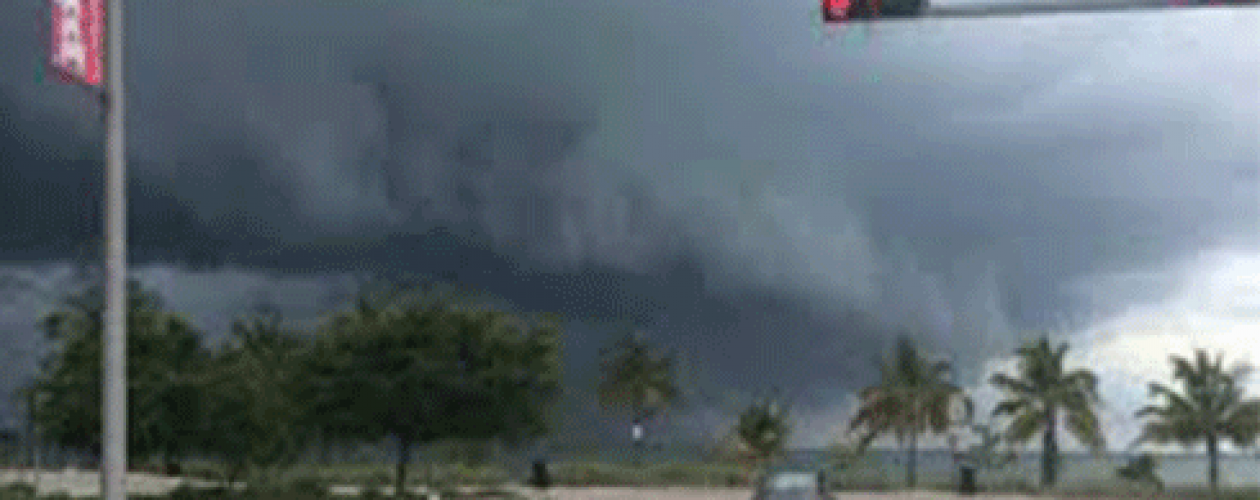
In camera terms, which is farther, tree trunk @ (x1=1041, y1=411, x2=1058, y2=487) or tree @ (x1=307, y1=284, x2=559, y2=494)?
tree trunk @ (x1=1041, y1=411, x2=1058, y2=487)

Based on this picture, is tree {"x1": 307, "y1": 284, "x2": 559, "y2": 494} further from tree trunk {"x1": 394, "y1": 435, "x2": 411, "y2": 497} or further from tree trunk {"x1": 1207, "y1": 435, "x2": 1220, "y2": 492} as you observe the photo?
tree trunk {"x1": 1207, "y1": 435, "x2": 1220, "y2": 492}

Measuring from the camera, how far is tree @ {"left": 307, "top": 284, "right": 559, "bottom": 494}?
5544 cm

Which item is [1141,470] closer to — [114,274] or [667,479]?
[667,479]

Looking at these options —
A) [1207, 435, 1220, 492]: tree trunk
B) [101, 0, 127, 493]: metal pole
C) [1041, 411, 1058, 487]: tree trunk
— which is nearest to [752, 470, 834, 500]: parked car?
[101, 0, 127, 493]: metal pole

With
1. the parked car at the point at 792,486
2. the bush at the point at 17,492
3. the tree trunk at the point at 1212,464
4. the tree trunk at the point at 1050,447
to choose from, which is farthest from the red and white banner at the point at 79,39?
the tree trunk at the point at 1050,447

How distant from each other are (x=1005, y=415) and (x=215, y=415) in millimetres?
65091

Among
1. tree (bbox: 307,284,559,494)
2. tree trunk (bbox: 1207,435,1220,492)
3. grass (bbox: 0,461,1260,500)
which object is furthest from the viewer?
tree trunk (bbox: 1207,435,1220,492)

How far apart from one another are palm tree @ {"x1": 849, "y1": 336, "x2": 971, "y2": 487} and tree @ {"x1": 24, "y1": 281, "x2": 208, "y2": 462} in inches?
2743

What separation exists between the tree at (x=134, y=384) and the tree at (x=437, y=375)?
402cm

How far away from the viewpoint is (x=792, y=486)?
41.9 metres

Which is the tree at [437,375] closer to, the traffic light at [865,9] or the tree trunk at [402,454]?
the tree trunk at [402,454]

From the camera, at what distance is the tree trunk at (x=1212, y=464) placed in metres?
99.6

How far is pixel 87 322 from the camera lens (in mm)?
54438

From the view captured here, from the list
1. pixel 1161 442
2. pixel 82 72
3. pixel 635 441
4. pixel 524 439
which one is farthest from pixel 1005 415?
pixel 82 72
